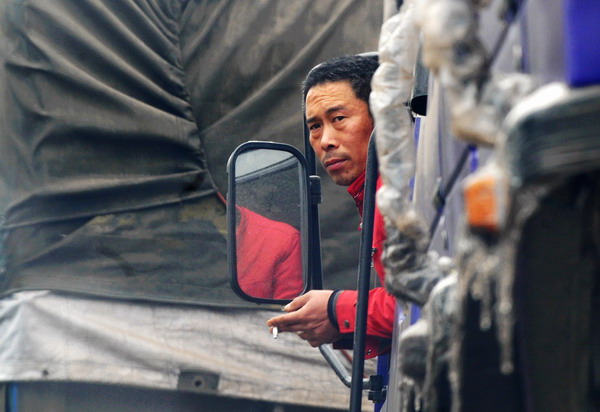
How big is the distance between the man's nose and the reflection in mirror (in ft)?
1.57

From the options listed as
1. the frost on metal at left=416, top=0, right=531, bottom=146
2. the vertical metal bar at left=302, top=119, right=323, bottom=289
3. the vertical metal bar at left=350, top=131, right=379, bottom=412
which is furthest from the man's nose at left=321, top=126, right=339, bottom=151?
the frost on metal at left=416, top=0, right=531, bottom=146

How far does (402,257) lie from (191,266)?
285 centimetres

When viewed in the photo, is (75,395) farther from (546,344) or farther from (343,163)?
(546,344)

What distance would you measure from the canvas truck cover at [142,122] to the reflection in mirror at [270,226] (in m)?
1.79

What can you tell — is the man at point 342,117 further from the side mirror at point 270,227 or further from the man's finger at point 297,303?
the man's finger at point 297,303

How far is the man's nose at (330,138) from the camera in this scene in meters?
2.80

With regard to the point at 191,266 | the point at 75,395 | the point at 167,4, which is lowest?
the point at 75,395

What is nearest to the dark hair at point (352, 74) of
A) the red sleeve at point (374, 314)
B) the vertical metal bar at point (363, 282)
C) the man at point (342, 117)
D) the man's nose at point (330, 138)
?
the man at point (342, 117)

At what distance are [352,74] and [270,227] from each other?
29.3 inches

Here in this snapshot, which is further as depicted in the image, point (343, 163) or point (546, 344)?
point (343, 163)

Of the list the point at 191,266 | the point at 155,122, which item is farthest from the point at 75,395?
the point at 155,122

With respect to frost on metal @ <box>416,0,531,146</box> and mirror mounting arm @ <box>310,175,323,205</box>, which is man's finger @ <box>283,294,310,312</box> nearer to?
mirror mounting arm @ <box>310,175,323,205</box>

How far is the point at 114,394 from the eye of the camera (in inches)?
157

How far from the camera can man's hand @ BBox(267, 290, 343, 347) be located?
2.21 m
